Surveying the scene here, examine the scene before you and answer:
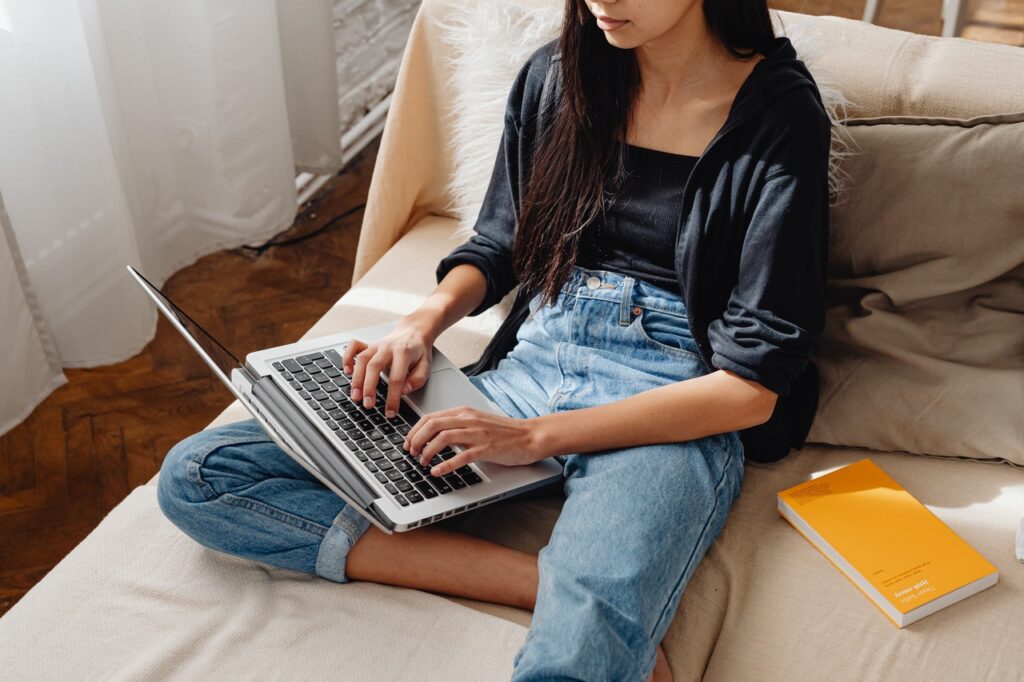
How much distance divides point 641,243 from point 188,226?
132 centimetres

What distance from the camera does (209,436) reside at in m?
1.22

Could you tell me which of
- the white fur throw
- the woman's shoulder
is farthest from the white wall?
the woman's shoulder

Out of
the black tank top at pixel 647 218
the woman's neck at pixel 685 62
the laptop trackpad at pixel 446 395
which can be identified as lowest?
the laptop trackpad at pixel 446 395

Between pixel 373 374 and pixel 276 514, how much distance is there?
19 cm

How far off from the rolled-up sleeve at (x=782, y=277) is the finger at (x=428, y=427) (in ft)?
1.01

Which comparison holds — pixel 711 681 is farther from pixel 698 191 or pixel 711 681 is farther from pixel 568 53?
pixel 568 53

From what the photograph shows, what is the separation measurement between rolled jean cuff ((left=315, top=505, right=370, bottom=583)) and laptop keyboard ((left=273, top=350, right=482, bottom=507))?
0.25ft

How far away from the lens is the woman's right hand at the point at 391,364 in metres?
1.22

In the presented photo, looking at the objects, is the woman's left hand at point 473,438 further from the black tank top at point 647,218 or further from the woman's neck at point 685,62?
the woman's neck at point 685,62

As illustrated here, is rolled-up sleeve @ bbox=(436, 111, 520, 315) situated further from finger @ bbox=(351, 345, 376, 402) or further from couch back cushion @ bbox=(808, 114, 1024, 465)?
couch back cushion @ bbox=(808, 114, 1024, 465)

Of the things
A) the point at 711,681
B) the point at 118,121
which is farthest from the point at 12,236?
the point at 711,681

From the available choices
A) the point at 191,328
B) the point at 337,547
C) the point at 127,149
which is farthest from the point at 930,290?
the point at 127,149

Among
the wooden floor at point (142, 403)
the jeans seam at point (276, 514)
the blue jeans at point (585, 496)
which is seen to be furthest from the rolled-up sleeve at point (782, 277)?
the wooden floor at point (142, 403)

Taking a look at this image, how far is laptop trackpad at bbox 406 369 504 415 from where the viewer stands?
1237 mm
